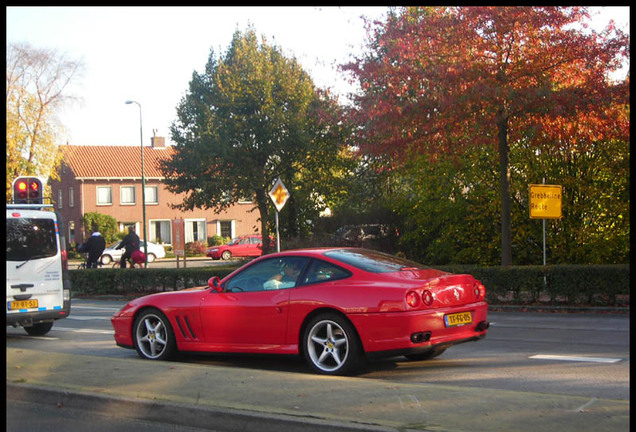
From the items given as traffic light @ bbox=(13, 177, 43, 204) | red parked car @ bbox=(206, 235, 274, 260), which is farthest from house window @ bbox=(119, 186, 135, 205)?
traffic light @ bbox=(13, 177, 43, 204)

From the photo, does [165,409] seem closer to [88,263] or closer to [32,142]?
[88,263]

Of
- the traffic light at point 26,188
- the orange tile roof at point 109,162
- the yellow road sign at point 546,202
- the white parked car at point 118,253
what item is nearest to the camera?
the traffic light at point 26,188

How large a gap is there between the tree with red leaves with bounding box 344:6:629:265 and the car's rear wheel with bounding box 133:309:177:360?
9.29 meters

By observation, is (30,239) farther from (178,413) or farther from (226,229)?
(226,229)

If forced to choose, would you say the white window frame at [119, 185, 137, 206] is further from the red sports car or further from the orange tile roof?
the red sports car

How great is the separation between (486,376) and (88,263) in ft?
72.9

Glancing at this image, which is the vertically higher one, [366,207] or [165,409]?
[366,207]

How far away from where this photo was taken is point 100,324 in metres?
14.5

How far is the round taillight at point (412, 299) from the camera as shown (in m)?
7.50

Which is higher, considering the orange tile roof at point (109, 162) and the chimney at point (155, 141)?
the chimney at point (155, 141)

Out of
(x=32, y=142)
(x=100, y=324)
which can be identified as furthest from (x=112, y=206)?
(x=100, y=324)

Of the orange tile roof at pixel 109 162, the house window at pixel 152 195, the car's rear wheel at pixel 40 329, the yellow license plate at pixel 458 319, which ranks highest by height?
the orange tile roof at pixel 109 162

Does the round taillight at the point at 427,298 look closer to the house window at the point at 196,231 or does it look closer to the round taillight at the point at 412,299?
the round taillight at the point at 412,299

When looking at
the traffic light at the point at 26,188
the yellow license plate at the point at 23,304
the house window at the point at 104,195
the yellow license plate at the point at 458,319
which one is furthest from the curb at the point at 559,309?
the house window at the point at 104,195
